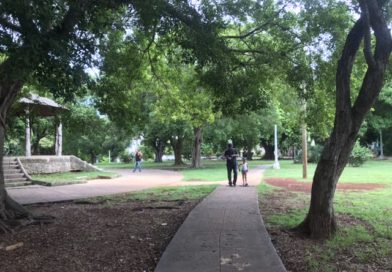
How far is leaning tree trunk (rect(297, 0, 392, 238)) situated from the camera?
24.8ft

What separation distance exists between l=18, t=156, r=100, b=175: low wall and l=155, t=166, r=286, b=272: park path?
1550 cm

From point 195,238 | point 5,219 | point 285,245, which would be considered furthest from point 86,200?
point 285,245

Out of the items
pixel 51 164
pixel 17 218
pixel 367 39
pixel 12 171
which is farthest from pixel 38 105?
pixel 367 39

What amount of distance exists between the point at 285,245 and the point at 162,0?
15.4 ft

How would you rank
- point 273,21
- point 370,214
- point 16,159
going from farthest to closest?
1. point 16,159
2. point 273,21
3. point 370,214

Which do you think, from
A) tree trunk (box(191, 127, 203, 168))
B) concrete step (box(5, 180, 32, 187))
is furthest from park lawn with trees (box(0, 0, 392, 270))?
tree trunk (box(191, 127, 203, 168))

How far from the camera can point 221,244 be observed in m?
7.18

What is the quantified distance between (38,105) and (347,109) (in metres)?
13.3

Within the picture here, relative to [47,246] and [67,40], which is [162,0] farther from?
[47,246]

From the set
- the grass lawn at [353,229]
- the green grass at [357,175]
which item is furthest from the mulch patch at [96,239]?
the green grass at [357,175]

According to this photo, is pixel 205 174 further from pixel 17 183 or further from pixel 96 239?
pixel 96 239

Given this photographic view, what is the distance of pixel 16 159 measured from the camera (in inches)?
853

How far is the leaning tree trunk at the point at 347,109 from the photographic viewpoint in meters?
7.56

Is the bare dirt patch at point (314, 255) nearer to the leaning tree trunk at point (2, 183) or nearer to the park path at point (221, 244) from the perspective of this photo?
the park path at point (221, 244)
